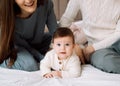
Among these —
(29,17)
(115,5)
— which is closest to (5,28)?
(29,17)

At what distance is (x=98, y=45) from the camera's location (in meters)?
1.35

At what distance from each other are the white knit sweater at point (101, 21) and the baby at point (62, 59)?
208 millimetres

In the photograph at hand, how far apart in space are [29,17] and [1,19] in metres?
0.16

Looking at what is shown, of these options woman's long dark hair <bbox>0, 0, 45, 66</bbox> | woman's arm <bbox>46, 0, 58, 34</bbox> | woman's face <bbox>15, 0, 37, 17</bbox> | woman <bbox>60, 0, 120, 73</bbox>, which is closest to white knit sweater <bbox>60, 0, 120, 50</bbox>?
woman <bbox>60, 0, 120, 73</bbox>

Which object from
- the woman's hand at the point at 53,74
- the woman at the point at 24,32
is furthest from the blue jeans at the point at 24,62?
the woman's hand at the point at 53,74

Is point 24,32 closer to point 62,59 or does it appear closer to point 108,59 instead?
point 62,59

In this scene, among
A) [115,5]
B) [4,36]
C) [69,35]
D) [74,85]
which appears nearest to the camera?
[74,85]

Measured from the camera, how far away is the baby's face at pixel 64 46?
3.80ft

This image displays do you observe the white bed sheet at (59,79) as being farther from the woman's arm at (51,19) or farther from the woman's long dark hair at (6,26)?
the woman's arm at (51,19)

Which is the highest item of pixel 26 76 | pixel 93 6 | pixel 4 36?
pixel 93 6

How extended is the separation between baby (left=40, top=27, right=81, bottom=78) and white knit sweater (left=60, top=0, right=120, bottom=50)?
208 mm

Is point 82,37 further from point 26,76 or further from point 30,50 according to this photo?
point 26,76

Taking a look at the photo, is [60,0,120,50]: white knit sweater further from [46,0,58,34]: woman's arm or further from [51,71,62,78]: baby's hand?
[51,71,62,78]: baby's hand

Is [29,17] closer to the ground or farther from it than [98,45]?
farther from it
